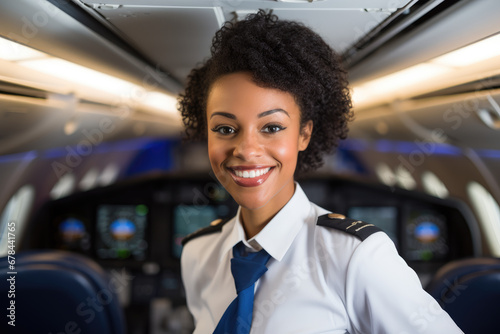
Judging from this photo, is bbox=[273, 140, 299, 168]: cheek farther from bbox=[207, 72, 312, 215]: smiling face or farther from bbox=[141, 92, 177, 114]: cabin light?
bbox=[141, 92, 177, 114]: cabin light

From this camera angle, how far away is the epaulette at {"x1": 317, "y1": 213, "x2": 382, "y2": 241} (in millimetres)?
1461

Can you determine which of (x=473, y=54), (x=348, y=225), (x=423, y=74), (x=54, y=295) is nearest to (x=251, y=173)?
(x=348, y=225)

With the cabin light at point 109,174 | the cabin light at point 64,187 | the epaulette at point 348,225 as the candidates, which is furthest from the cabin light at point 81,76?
the cabin light at point 109,174

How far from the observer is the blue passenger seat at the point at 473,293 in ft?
6.27

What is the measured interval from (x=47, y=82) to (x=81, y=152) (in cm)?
266

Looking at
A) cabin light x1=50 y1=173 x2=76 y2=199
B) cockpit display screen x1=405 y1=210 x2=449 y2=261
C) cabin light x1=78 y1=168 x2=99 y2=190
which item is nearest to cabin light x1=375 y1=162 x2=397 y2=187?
cockpit display screen x1=405 y1=210 x2=449 y2=261

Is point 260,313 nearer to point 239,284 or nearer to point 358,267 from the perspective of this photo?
point 239,284

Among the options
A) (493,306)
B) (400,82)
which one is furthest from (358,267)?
(400,82)

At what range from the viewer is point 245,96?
1.46 metres

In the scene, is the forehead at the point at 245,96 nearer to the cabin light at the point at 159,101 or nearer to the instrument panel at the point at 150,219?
the cabin light at the point at 159,101

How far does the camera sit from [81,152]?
4.96 metres

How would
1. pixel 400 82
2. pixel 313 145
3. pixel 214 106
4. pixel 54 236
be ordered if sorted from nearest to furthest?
pixel 214 106
pixel 313 145
pixel 400 82
pixel 54 236

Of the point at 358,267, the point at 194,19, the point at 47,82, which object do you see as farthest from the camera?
the point at 47,82

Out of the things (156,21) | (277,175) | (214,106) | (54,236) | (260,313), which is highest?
(156,21)
